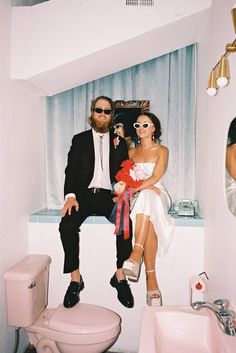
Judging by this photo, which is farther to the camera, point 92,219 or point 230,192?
point 92,219

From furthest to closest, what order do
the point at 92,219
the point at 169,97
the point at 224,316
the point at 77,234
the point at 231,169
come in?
the point at 169,97
the point at 92,219
the point at 77,234
the point at 231,169
the point at 224,316

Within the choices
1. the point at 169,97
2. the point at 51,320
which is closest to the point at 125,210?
the point at 51,320

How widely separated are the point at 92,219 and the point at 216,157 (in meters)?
1.15

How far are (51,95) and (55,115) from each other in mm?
195

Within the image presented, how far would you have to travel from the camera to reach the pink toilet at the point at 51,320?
1988 millimetres

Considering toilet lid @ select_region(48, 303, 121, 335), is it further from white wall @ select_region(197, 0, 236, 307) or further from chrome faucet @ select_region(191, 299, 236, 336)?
chrome faucet @ select_region(191, 299, 236, 336)

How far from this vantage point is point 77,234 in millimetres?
2303

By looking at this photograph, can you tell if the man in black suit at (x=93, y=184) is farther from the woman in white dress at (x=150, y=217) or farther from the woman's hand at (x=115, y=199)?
the woman in white dress at (x=150, y=217)

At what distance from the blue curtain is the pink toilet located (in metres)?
1.29

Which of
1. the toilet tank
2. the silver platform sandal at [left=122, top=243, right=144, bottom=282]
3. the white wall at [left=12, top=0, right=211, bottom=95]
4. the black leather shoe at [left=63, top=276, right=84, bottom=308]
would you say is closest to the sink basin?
the silver platform sandal at [left=122, top=243, right=144, bottom=282]

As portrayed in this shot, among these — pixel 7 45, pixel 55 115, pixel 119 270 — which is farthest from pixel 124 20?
pixel 119 270

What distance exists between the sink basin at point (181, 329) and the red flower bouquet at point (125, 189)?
748 millimetres

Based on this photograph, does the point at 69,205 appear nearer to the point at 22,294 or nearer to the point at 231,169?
the point at 22,294

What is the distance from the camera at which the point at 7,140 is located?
7.10 feet
